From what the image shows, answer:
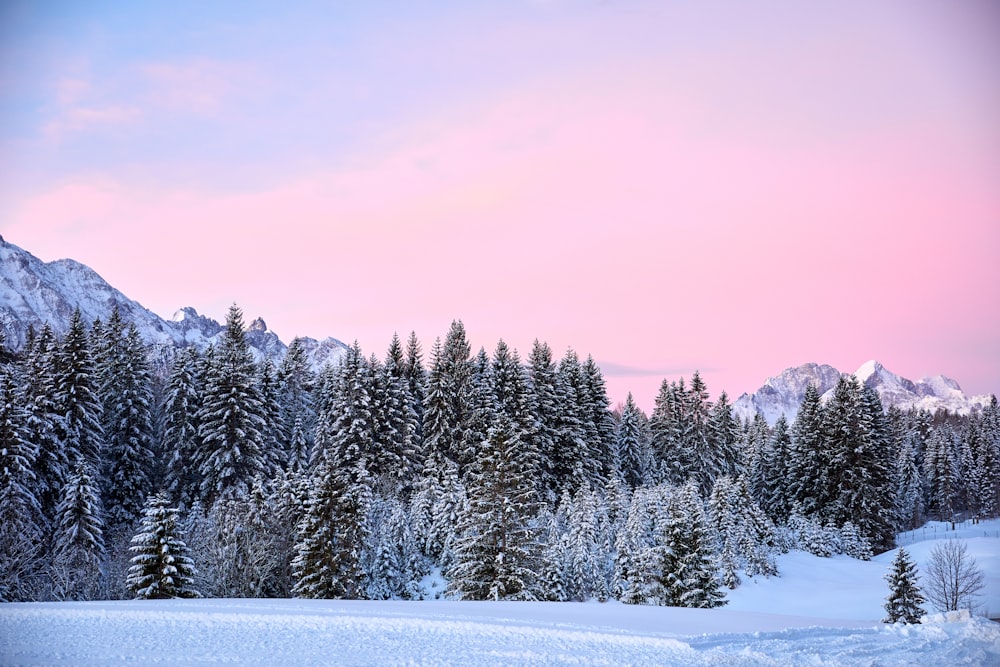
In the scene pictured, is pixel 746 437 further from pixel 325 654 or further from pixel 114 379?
pixel 325 654

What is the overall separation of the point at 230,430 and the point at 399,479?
1246cm

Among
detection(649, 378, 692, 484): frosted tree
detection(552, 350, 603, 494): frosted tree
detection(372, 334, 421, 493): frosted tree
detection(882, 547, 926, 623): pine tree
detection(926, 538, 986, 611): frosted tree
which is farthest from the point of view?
detection(649, 378, 692, 484): frosted tree

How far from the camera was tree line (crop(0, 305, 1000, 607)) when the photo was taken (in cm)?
3025

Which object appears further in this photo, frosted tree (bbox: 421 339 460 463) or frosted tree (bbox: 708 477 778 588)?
frosted tree (bbox: 421 339 460 463)

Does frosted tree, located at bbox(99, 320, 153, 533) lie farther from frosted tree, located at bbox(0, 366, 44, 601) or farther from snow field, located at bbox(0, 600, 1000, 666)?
snow field, located at bbox(0, 600, 1000, 666)

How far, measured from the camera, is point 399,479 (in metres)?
51.2

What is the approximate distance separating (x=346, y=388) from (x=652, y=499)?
25.3m

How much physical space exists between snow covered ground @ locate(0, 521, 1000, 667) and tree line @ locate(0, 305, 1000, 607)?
14.5m

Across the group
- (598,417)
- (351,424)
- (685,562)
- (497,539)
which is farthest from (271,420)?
(685,562)

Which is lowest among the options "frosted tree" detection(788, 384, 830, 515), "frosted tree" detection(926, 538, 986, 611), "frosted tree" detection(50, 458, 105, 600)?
"frosted tree" detection(926, 538, 986, 611)

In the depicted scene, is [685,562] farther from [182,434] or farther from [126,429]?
[126,429]

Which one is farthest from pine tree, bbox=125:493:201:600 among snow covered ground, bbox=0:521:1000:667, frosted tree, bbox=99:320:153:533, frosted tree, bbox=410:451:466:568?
frosted tree, bbox=99:320:153:533

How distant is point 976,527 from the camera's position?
3408 inches

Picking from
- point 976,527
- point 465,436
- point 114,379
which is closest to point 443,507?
point 465,436
